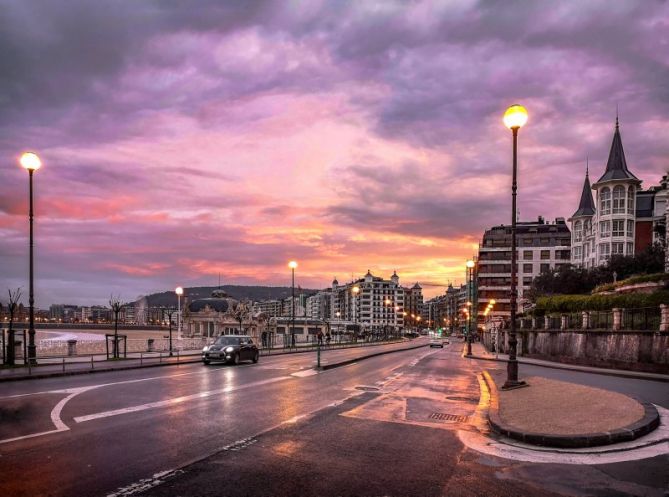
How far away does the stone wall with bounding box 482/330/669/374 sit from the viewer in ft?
74.4

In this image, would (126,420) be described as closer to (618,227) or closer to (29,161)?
(29,161)

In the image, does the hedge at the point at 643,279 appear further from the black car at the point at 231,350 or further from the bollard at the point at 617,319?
the black car at the point at 231,350

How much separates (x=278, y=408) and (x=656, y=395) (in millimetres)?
10874

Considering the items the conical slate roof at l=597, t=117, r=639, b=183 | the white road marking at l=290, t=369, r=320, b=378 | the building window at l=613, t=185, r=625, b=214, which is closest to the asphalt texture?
the white road marking at l=290, t=369, r=320, b=378

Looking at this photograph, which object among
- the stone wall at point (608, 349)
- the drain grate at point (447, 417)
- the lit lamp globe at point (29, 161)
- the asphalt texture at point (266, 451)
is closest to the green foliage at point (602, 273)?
the stone wall at point (608, 349)

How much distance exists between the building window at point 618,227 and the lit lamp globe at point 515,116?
2348 inches

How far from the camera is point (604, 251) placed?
67.1 metres

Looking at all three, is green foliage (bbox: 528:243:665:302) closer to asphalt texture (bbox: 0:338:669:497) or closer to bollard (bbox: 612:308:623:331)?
bollard (bbox: 612:308:623:331)

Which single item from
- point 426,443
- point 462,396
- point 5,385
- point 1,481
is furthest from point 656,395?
point 5,385

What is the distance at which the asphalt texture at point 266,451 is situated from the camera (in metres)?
6.04

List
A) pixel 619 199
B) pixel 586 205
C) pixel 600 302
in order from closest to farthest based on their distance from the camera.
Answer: pixel 600 302 → pixel 619 199 → pixel 586 205

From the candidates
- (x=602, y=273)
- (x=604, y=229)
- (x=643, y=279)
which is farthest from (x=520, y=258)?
(x=643, y=279)

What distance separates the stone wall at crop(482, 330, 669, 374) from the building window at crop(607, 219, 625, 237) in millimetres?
35925

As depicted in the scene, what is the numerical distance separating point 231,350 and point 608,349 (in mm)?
20325
